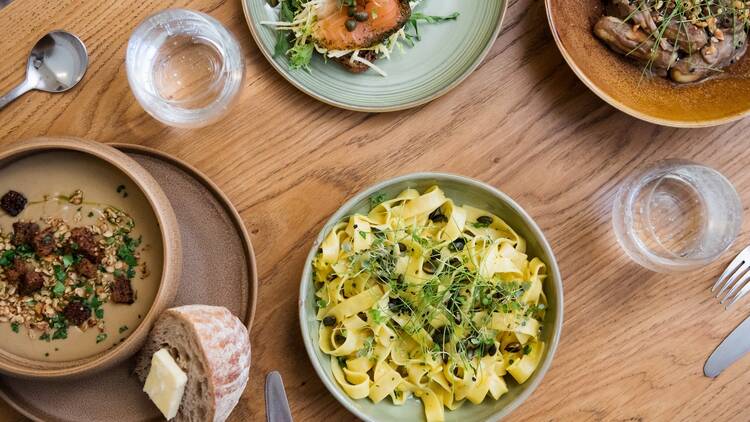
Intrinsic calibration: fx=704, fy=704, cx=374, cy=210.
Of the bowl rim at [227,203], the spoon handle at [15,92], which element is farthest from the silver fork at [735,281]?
the spoon handle at [15,92]

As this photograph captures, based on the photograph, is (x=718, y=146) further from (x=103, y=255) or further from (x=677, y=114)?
(x=103, y=255)

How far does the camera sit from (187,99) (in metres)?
2.25

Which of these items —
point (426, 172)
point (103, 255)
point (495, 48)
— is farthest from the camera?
point (495, 48)

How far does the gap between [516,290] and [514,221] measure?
0.76 ft

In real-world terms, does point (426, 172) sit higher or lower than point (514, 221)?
higher

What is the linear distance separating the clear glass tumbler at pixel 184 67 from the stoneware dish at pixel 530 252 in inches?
21.6

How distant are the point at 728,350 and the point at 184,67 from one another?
6.57 feet

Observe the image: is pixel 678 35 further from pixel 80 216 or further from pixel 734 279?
pixel 80 216

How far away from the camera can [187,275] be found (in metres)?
2.12

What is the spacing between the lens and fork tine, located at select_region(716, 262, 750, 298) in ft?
7.58

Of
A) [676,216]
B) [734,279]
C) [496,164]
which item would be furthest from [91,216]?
[734,279]

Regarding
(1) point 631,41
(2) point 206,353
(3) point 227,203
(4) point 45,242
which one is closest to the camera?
(2) point 206,353

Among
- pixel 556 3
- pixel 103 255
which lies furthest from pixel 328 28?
pixel 103 255

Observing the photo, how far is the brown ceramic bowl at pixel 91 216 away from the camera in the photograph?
6.31ft
